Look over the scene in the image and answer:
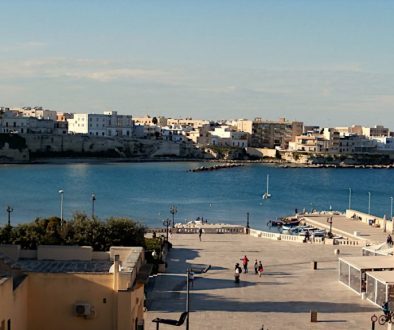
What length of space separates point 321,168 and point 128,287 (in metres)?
129

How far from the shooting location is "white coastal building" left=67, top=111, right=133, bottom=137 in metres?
132

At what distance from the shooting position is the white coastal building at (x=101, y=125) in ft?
435

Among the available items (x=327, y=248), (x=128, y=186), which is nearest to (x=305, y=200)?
(x=128, y=186)

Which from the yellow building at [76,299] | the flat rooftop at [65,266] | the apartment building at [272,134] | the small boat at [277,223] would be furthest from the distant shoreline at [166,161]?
the yellow building at [76,299]

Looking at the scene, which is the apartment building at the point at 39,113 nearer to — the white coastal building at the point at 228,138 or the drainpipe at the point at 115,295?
the white coastal building at the point at 228,138

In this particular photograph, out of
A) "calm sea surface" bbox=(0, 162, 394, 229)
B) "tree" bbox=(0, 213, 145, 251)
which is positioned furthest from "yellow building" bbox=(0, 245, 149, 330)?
"calm sea surface" bbox=(0, 162, 394, 229)

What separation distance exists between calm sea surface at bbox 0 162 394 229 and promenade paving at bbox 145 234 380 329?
2324 cm

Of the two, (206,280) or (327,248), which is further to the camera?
(327,248)

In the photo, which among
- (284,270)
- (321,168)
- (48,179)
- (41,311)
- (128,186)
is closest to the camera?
(41,311)

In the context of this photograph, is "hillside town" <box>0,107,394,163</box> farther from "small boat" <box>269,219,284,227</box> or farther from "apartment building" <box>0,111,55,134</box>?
"small boat" <box>269,219,284,227</box>

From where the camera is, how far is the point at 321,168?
5418 inches

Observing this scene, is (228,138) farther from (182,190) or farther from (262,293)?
(262,293)

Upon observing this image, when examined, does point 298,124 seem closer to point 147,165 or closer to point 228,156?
point 228,156

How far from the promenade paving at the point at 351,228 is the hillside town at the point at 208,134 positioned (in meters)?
81.6
